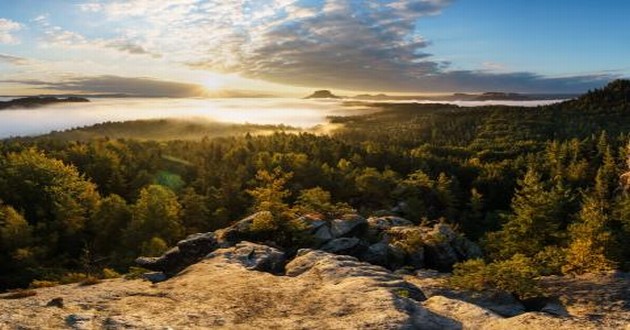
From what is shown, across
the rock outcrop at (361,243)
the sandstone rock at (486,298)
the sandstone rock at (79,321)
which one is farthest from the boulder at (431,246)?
the sandstone rock at (79,321)

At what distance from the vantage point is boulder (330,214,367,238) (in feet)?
155

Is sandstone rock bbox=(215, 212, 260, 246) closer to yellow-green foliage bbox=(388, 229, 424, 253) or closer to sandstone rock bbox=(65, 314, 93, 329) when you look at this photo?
yellow-green foliage bbox=(388, 229, 424, 253)

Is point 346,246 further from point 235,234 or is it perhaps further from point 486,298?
point 486,298

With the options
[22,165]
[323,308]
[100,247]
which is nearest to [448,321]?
[323,308]

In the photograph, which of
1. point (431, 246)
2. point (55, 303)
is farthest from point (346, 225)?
point (55, 303)

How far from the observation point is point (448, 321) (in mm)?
21719

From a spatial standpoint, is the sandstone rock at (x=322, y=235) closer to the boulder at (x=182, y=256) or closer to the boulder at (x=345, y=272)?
the boulder at (x=345, y=272)

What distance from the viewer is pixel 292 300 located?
A: 24797 mm

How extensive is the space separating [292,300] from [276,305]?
1.06 metres

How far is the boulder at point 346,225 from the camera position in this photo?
47250mm

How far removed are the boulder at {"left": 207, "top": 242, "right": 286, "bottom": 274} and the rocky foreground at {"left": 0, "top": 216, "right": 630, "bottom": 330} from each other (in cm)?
8

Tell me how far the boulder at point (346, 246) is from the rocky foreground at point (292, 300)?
7.46 meters

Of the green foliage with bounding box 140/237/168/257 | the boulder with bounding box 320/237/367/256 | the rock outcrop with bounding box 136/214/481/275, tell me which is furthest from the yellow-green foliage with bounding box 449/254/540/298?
the green foliage with bounding box 140/237/168/257

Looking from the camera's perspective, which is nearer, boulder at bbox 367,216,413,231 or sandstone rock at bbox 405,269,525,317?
sandstone rock at bbox 405,269,525,317
